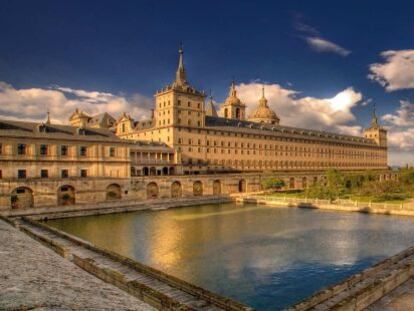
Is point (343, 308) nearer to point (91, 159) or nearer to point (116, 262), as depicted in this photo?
point (116, 262)

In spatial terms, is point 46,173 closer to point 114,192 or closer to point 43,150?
point 43,150

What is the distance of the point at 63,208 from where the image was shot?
149ft

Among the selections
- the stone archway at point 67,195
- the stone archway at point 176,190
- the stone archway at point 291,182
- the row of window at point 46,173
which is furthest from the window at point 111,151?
the stone archway at point 291,182

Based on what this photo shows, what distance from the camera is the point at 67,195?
5075cm

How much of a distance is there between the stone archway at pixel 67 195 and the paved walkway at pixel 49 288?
32.3m

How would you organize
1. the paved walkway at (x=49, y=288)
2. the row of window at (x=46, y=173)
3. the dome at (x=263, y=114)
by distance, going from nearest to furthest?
1. the paved walkway at (x=49, y=288)
2. the row of window at (x=46, y=173)
3. the dome at (x=263, y=114)

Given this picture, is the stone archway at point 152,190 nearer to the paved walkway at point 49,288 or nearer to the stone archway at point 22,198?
the stone archway at point 22,198

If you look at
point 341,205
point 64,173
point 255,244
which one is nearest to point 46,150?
point 64,173

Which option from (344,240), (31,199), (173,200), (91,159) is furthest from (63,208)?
(344,240)

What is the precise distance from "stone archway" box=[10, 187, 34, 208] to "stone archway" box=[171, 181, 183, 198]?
24.1m

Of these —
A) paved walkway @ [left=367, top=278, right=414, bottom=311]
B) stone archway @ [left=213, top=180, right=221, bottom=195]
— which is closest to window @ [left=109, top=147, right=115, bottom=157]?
stone archway @ [left=213, top=180, right=221, bottom=195]

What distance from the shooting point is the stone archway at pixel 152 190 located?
6069 centimetres

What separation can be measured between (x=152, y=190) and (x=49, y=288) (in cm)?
4874

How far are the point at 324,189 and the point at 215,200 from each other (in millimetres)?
18876
